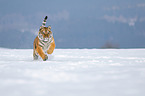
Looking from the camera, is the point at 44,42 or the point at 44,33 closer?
the point at 44,33

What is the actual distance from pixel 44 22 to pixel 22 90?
4.22 m

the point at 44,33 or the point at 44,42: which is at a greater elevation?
the point at 44,33

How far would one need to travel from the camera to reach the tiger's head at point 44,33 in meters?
5.65

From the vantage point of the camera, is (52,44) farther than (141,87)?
Yes

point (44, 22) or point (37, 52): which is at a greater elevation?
point (44, 22)

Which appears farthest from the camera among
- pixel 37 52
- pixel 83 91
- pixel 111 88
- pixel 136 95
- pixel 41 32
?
pixel 37 52

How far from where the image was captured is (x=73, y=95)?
1754 mm

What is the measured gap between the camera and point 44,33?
567 cm

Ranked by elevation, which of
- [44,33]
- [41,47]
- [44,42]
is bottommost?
[41,47]

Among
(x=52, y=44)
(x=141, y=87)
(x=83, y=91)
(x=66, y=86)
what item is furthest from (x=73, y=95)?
(x=52, y=44)

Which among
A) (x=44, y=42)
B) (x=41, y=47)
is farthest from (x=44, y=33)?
(x=41, y=47)

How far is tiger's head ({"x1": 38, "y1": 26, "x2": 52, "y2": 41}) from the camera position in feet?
18.6

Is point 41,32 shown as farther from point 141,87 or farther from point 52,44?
point 141,87

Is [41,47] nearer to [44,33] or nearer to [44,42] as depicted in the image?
[44,42]
